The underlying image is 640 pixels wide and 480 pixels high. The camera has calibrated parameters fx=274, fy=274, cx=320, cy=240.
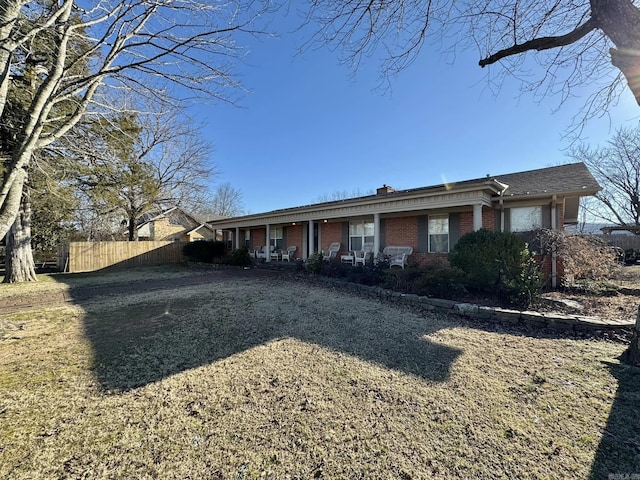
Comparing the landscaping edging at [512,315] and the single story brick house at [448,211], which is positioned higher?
the single story brick house at [448,211]

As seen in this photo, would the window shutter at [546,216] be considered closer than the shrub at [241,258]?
Yes

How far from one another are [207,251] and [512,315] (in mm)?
16776

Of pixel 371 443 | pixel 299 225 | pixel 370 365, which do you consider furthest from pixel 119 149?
pixel 371 443

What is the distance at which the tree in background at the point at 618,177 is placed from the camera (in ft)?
65.5

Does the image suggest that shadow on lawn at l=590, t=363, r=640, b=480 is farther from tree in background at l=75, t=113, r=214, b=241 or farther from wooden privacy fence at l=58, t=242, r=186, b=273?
wooden privacy fence at l=58, t=242, r=186, b=273

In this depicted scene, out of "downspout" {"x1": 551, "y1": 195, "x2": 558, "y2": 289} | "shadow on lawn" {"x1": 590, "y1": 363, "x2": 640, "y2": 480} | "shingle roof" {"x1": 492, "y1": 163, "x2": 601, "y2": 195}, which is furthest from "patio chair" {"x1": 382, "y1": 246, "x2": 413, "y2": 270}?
"shadow on lawn" {"x1": 590, "y1": 363, "x2": 640, "y2": 480}

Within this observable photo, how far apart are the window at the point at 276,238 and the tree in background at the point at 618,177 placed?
21.9 metres

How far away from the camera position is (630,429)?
7.52ft

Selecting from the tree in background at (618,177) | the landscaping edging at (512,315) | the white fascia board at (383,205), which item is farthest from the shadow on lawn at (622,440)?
the tree in background at (618,177)

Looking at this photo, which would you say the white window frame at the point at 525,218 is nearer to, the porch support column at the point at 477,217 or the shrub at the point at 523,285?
the porch support column at the point at 477,217

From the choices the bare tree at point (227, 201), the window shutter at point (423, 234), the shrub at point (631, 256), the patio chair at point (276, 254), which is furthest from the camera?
the bare tree at point (227, 201)

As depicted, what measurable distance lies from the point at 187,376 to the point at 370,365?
2.15 metres

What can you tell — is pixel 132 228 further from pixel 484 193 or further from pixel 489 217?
pixel 489 217

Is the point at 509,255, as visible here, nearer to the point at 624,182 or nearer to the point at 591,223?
the point at 624,182
